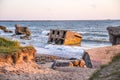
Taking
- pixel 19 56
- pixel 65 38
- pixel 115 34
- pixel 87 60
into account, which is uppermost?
pixel 19 56

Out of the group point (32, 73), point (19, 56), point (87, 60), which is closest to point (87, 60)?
point (87, 60)

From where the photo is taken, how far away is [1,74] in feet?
43.0

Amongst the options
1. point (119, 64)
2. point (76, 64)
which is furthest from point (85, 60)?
point (119, 64)

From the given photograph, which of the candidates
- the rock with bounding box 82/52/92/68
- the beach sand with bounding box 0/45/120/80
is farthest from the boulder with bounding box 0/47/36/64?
the rock with bounding box 82/52/92/68

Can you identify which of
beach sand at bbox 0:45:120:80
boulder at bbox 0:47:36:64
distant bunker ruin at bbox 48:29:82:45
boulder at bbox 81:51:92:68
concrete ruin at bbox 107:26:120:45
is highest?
boulder at bbox 0:47:36:64

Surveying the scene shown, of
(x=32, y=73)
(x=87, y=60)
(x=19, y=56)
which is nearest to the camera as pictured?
(x=32, y=73)

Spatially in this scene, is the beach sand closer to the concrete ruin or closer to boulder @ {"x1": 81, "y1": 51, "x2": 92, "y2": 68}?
boulder @ {"x1": 81, "y1": 51, "x2": 92, "y2": 68}

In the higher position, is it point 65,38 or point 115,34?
point 115,34

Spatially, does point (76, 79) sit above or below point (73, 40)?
above

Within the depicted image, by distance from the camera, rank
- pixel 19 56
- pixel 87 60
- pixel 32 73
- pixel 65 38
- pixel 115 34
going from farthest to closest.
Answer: pixel 65 38 < pixel 115 34 < pixel 87 60 < pixel 19 56 < pixel 32 73

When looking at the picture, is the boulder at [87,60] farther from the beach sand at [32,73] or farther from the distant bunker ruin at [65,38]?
the distant bunker ruin at [65,38]

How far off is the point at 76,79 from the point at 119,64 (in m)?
4.09

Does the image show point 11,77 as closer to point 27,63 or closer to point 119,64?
point 27,63

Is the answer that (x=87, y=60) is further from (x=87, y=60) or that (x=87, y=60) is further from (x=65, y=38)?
(x=65, y=38)
